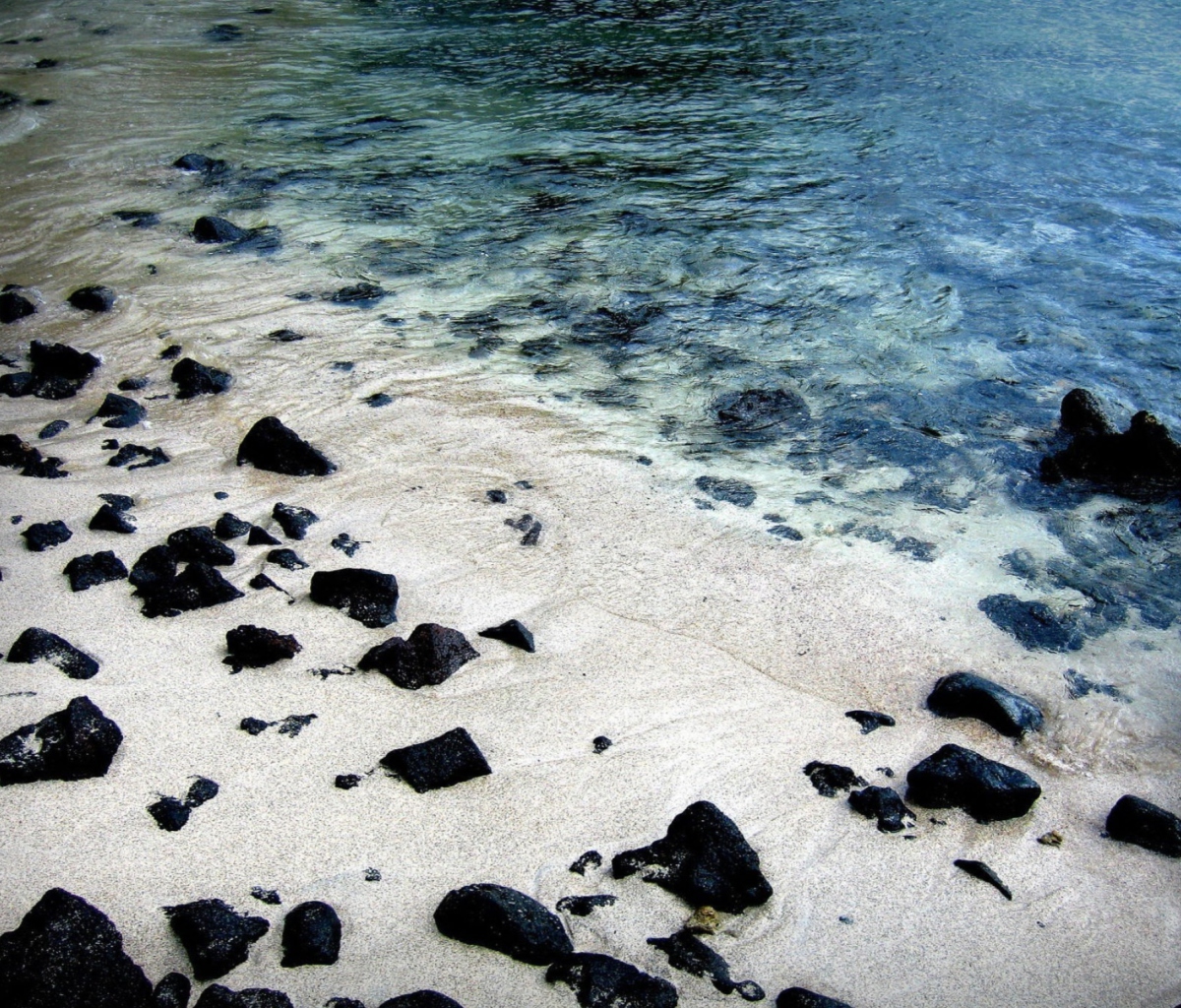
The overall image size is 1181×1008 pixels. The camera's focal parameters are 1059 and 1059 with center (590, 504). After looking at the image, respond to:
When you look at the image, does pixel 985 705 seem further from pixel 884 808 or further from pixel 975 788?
pixel 884 808

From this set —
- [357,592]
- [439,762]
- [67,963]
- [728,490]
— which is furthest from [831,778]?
[67,963]

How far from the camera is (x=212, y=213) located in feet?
25.5

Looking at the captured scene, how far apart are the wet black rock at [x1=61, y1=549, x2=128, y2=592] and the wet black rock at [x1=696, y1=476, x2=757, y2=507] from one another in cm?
255

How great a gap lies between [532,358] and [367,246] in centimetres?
202

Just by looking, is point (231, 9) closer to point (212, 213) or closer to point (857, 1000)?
point (212, 213)

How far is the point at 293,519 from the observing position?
4.40m

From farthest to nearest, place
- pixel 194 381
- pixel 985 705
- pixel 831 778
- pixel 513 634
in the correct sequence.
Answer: pixel 194 381 < pixel 513 634 < pixel 985 705 < pixel 831 778

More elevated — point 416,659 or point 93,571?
point 93,571

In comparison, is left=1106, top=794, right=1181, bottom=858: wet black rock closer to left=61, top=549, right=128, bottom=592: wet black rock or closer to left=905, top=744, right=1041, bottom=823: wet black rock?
left=905, top=744, right=1041, bottom=823: wet black rock

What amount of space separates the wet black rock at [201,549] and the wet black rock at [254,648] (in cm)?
57

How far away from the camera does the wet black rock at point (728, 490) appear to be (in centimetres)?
496

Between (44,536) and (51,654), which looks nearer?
(51,654)

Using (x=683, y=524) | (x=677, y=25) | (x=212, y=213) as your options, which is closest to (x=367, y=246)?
(x=212, y=213)

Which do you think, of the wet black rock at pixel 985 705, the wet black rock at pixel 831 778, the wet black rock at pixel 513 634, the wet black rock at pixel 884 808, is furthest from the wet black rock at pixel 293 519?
the wet black rock at pixel 985 705
